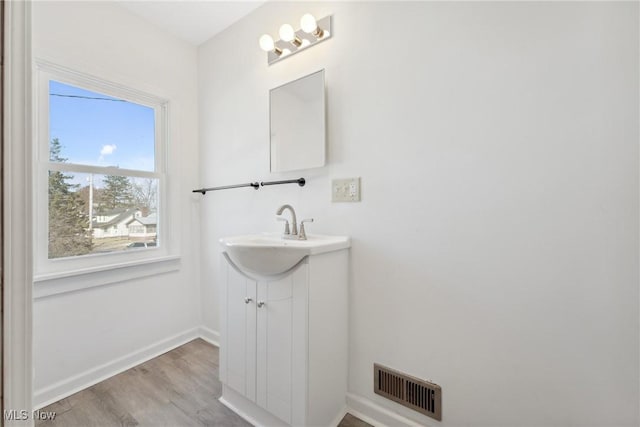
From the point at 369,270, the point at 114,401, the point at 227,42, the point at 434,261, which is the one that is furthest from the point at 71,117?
the point at 434,261

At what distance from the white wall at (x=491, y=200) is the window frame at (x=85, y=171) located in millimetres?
1207

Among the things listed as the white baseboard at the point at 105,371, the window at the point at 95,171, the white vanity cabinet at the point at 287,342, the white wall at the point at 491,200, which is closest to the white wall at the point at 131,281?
the white baseboard at the point at 105,371

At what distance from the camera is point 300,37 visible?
4.96ft

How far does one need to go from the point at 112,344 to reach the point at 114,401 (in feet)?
1.24

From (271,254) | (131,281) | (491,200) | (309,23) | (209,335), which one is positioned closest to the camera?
(491,200)

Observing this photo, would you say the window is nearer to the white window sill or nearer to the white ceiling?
the white window sill

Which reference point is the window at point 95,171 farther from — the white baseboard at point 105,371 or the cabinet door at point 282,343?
the cabinet door at point 282,343

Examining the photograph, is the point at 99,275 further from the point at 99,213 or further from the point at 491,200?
the point at 491,200

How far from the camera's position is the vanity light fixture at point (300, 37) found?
139 centimetres

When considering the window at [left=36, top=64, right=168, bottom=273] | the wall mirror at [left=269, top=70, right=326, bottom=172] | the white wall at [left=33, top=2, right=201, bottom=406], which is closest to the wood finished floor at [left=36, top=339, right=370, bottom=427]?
the white wall at [left=33, top=2, right=201, bottom=406]

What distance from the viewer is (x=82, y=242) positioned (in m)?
1.61

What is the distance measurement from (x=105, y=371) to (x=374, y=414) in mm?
1623

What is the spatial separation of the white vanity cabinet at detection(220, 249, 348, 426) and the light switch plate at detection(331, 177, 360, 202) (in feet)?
0.91

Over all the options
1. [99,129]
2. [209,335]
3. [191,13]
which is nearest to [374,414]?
[209,335]
